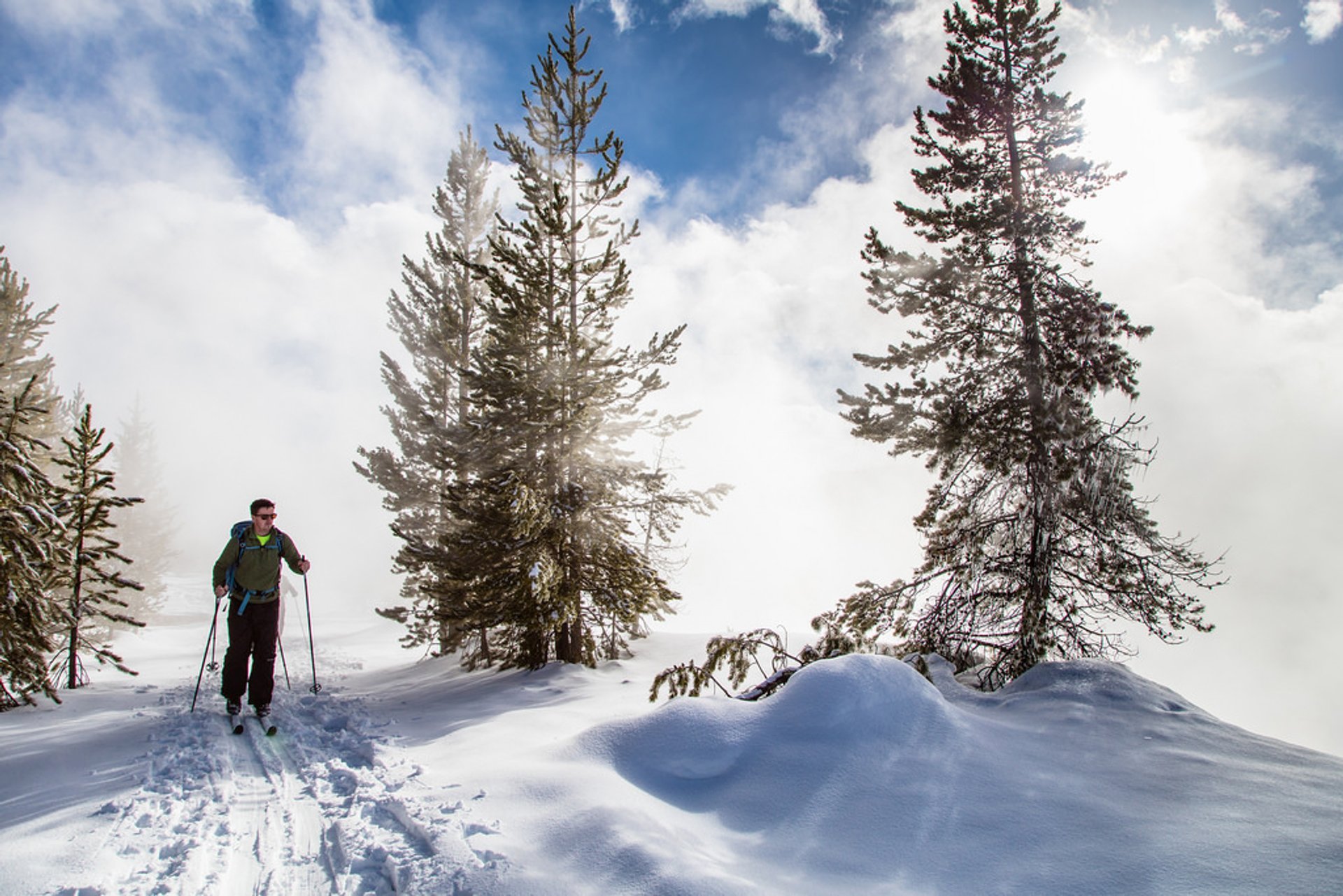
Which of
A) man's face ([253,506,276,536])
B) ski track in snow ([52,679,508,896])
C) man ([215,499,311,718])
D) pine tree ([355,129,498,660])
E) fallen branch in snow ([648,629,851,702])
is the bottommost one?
ski track in snow ([52,679,508,896])

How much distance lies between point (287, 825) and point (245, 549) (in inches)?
157

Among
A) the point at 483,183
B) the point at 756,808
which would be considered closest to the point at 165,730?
the point at 756,808

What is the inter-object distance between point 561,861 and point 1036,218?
10.3m

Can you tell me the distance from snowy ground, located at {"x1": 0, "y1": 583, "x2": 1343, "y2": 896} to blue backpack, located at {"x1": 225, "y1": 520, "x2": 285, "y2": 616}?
1.37 meters

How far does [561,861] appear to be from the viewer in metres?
3.20

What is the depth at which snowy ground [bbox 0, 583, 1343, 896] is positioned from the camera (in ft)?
10.3

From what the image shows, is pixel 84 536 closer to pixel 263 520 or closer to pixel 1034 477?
pixel 263 520

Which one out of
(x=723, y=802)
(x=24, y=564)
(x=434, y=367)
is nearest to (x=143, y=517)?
(x=434, y=367)

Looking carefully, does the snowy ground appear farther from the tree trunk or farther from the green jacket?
the tree trunk

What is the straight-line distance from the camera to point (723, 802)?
414 cm

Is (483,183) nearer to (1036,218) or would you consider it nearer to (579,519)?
(579,519)

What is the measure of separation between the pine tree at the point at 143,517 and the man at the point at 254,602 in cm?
2834

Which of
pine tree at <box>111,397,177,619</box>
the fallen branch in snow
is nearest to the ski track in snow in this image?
the fallen branch in snow

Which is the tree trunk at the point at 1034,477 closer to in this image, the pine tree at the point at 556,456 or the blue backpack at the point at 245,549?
the pine tree at the point at 556,456
